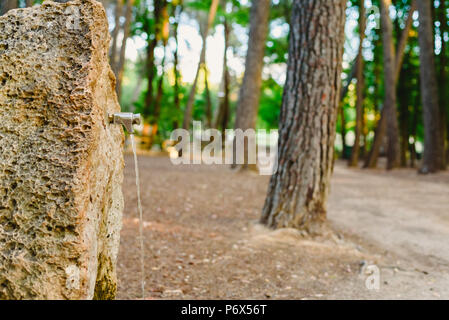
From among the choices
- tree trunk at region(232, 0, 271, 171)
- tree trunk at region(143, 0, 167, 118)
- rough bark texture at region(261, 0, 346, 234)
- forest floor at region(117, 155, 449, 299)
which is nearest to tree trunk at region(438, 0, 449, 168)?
forest floor at region(117, 155, 449, 299)

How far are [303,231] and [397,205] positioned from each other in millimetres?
3344

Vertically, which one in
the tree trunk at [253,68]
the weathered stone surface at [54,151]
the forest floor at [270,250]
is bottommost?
the forest floor at [270,250]

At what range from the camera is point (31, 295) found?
1.83m

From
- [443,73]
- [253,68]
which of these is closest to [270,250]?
[253,68]

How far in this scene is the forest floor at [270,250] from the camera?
3861 mm

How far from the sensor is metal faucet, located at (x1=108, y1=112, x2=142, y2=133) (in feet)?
7.98

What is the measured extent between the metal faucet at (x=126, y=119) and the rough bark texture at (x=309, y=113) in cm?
312

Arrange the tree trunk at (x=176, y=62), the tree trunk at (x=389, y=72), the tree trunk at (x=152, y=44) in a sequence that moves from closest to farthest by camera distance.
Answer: the tree trunk at (x=389, y=72)
the tree trunk at (x=152, y=44)
the tree trunk at (x=176, y=62)

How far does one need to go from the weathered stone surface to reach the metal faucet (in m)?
0.07

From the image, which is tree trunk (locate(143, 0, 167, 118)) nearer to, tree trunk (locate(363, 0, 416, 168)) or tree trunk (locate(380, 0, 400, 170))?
tree trunk (locate(380, 0, 400, 170))

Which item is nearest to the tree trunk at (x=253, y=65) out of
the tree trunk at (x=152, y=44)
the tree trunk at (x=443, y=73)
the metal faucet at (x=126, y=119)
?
the tree trunk at (x=443, y=73)

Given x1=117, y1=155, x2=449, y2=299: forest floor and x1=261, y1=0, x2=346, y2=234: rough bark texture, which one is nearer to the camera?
x1=117, y1=155, x2=449, y2=299: forest floor

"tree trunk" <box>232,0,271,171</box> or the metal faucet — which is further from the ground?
"tree trunk" <box>232,0,271,171</box>

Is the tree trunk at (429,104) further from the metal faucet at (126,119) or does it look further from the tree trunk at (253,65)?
the metal faucet at (126,119)
